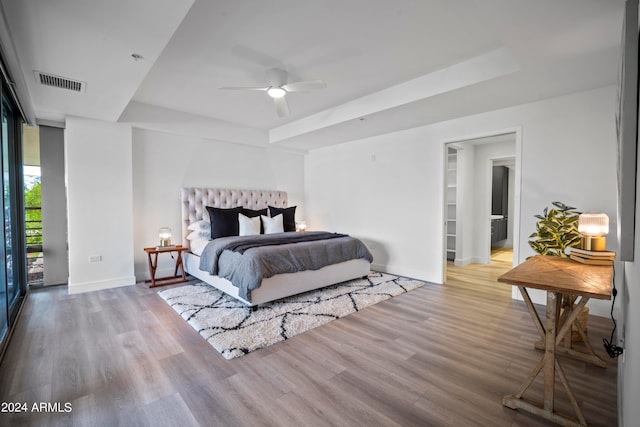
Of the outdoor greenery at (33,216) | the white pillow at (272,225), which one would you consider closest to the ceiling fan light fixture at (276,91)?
the white pillow at (272,225)

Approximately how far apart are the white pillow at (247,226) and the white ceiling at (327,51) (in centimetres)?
172

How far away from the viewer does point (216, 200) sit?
518 cm

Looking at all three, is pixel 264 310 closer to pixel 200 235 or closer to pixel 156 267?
pixel 200 235

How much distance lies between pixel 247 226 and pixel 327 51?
2.87 m

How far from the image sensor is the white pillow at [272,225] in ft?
16.4

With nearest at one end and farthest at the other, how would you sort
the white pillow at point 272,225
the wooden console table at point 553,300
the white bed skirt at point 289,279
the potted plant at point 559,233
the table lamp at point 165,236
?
the wooden console table at point 553,300
the potted plant at point 559,233
the white bed skirt at point 289,279
the table lamp at point 165,236
the white pillow at point 272,225

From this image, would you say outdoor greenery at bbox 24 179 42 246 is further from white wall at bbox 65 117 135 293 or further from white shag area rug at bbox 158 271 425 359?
white shag area rug at bbox 158 271 425 359

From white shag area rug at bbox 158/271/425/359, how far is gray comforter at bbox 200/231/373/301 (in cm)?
30

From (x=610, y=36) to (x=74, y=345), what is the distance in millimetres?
4774

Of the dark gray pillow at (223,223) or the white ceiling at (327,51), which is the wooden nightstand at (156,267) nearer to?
the dark gray pillow at (223,223)

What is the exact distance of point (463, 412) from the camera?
5.70 feet

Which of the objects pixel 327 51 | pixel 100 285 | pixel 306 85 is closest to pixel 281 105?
pixel 306 85

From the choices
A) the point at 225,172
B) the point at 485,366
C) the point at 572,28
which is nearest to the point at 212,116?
the point at 225,172

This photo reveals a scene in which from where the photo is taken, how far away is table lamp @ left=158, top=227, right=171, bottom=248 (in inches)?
177
